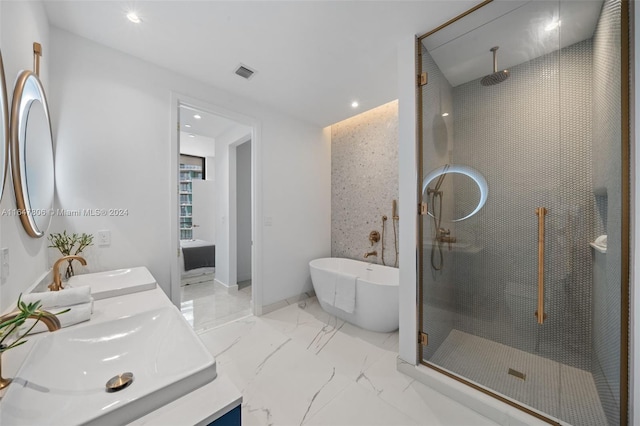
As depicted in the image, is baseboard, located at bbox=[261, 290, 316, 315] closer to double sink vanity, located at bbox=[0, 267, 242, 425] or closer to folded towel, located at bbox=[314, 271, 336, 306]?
folded towel, located at bbox=[314, 271, 336, 306]

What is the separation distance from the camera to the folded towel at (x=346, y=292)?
98.5 inches

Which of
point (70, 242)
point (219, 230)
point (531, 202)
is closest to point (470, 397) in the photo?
point (531, 202)

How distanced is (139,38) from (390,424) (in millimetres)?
3121

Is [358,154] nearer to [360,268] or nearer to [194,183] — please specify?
[360,268]

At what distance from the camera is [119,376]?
2.64ft

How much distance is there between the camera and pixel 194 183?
17.9 ft

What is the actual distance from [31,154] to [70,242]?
80cm

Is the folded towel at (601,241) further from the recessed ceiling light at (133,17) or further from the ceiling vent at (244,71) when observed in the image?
the recessed ceiling light at (133,17)

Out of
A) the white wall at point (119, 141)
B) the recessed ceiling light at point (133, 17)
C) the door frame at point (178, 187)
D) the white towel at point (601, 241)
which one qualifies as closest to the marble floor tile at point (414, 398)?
the white towel at point (601, 241)

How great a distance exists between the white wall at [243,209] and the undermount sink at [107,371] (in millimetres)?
3338

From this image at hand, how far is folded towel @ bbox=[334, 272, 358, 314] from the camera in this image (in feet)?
8.21

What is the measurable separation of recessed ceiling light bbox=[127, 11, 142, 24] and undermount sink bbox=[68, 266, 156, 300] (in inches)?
68.4

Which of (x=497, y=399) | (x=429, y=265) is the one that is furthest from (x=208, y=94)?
(x=497, y=399)

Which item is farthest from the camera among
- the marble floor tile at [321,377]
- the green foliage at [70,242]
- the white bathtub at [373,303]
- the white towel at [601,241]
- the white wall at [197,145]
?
the white wall at [197,145]
